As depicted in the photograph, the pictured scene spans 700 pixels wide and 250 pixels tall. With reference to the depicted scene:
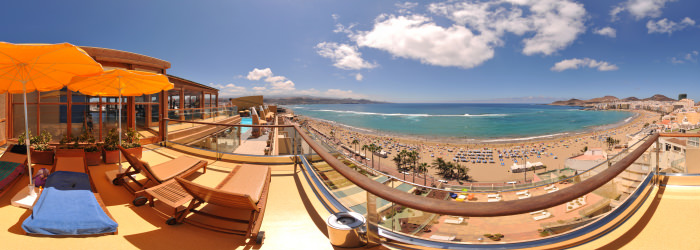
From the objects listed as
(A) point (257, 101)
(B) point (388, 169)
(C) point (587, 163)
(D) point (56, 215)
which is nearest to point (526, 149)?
(C) point (587, 163)

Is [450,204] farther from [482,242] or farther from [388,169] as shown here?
[388,169]

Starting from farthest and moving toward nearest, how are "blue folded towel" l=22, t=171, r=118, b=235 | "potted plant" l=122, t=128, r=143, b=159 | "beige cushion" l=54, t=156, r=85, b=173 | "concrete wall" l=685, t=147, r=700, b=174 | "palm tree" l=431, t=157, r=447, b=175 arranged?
"palm tree" l=431, t=157, r=447, b=175 < "potted plant" l=122, t=128, r=143, b=159 < "concrete wall" l=685, t=147, r=700, b=174 < "beige cushion" l=54, t=156, r=85, b=173 < "blue folded towel" l=22, t=171, r=118, b=235

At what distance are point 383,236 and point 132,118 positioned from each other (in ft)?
26.1

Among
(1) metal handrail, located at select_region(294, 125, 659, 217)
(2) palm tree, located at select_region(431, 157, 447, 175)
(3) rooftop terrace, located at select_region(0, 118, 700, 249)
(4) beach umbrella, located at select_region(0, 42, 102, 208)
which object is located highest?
(4) beach umbrella, located at select_region(0, 42, 102, 208)

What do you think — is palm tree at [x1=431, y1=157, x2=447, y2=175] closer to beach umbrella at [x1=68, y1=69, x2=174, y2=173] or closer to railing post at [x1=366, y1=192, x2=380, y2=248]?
beach umbrella at [x1=68, y1=69, x2=174, y2=173]

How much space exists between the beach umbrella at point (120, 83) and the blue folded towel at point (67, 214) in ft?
6.96

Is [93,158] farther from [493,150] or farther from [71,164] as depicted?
[493,150]

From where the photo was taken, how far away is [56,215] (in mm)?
2203

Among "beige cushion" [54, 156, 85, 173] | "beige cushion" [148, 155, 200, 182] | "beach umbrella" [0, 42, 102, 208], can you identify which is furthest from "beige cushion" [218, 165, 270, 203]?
"beige cushion" [54, 156, 85, 173]

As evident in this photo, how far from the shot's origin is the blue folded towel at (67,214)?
208cm

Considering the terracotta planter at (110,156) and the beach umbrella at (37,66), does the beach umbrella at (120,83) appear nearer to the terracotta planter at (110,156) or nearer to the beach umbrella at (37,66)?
the terracotta planter at (110,156)

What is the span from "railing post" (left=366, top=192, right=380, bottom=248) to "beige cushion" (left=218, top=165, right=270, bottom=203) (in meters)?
1.24

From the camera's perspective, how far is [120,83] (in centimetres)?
464

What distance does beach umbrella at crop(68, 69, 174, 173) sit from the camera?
435 centimetres
